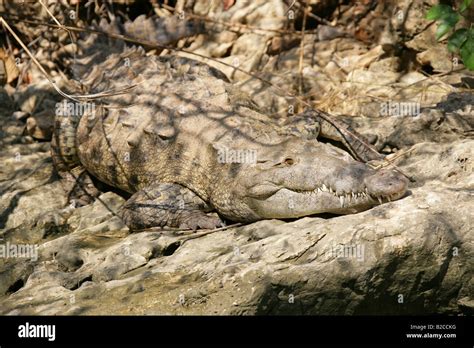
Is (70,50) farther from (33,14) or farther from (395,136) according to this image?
(395,136)

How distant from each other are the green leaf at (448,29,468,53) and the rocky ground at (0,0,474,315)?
0.57m

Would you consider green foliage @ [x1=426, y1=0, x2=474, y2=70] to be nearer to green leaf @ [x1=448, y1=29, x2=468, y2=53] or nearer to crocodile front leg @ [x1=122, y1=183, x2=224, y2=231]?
green leaf @ [x1=448, y1=29, x2=468, y2=53]

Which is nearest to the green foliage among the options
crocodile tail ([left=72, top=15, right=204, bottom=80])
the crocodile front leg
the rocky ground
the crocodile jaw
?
the rocky ground

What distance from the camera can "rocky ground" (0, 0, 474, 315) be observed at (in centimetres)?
432

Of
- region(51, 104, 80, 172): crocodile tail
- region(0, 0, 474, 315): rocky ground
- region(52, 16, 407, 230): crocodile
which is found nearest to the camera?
region(0, 0, 474, 315): rocky ground

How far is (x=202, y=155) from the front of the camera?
602 centimetres

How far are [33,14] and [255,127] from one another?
4.33 m

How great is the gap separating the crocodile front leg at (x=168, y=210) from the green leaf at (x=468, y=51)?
2550mm

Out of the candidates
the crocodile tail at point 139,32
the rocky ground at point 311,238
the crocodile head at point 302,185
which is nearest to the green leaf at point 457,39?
the rocky ground at point 311,238

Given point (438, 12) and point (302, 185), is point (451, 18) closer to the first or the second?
point (438, 12)

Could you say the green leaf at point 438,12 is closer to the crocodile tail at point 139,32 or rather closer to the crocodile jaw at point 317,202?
the crocodile jaw at point 317,202

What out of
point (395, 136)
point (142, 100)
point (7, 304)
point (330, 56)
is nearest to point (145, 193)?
point (142, 100)

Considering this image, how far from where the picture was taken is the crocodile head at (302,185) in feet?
15.9

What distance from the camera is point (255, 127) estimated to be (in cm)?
591
